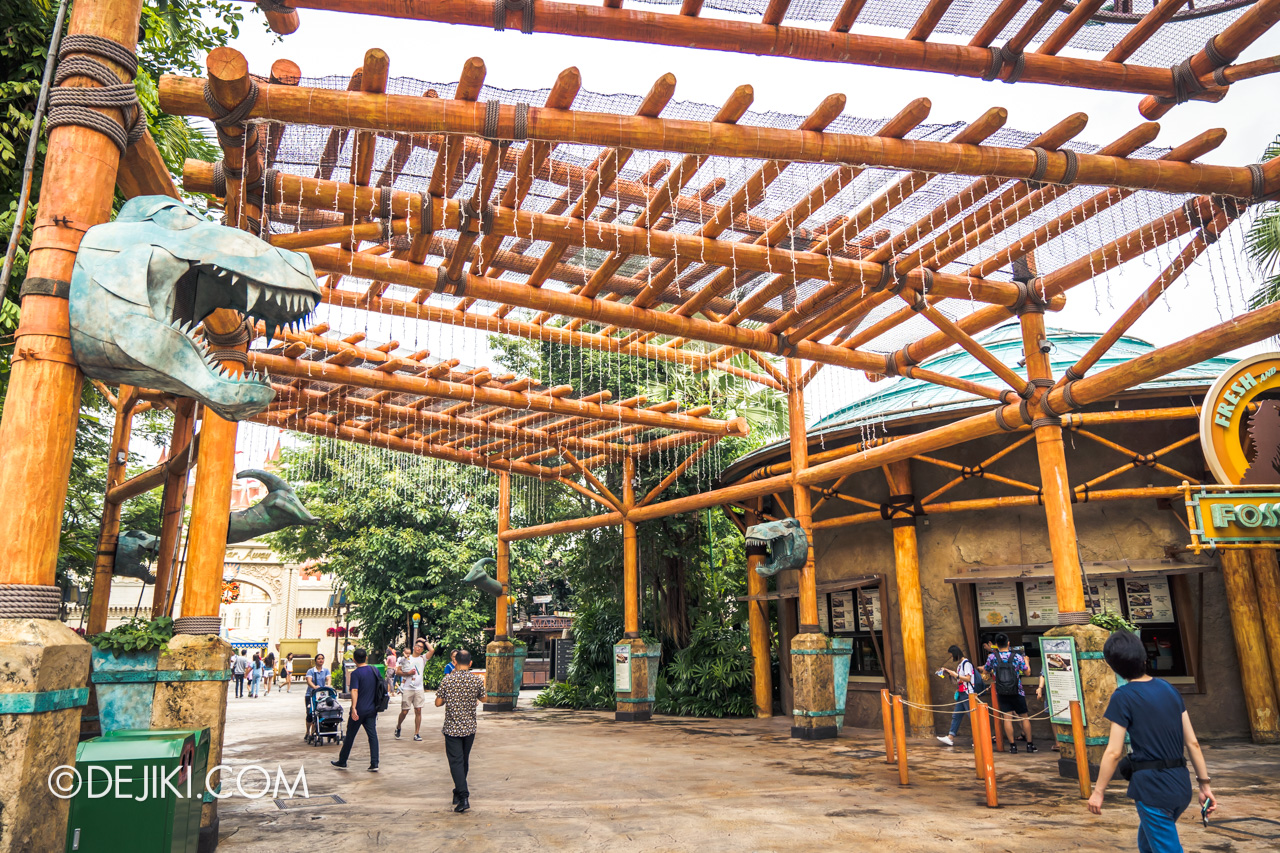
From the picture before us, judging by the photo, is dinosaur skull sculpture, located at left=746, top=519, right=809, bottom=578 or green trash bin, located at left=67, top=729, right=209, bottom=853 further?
dinosaur skull sculpture, located at left=746, top=519, right=809, bottom=578

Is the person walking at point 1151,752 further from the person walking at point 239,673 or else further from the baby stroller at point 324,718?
the person walking at point 239,673

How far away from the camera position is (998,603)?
1291 cm

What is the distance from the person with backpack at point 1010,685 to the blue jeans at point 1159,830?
7.19m

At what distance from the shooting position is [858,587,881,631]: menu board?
1423 centimetres

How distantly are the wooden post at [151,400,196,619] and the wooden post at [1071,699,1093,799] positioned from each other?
8.66m

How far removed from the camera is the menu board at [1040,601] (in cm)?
1249

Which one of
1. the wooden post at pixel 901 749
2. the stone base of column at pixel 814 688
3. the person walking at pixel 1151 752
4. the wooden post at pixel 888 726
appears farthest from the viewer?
the stone base of column at pixel 814 688

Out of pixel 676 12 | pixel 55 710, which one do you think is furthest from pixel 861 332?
pixel 55 710

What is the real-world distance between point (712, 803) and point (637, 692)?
8908 millimetres

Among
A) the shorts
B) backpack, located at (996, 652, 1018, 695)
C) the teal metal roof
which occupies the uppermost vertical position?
the teal metal roof

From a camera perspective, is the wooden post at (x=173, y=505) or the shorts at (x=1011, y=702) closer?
the wooden post at (x=173, y=505)

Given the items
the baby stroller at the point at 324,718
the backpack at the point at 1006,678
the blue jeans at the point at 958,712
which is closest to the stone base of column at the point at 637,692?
the baby stroller at the point at 324,718

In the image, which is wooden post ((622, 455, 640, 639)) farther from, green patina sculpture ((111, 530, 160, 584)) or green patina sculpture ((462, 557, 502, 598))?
green patina sculpture ((111, 530, 160, 584))

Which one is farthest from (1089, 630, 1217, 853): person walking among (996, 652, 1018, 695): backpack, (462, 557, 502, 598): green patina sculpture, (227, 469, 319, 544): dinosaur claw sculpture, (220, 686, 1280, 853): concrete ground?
(462, 557, 502, 598): green patina sculpture
